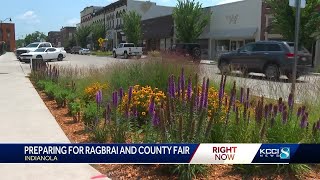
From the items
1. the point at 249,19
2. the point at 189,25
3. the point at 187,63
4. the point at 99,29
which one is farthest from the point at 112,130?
the point at 99,29

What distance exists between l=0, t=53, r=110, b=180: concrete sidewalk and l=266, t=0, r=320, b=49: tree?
60.0 feet

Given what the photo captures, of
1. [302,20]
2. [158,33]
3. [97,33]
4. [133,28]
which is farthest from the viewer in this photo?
[97,33]

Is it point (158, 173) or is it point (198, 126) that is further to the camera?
point (158, 173)

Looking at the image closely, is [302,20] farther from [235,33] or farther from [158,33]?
[158,33]

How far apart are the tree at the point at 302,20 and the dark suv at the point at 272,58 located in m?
7.02

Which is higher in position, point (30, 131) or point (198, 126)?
point (198, 126)

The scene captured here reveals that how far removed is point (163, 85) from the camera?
857 centimetres

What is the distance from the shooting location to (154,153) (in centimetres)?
318

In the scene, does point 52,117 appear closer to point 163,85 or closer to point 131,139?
point 163,85

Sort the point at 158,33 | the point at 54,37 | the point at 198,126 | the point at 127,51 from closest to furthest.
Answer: the point at 198,126, the point at 127,51, the point at 158,33, the point at 54,37

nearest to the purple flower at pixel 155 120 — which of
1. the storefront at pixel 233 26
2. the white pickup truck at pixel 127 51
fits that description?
the storefront at pixel 233 26

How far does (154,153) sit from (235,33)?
114 ft

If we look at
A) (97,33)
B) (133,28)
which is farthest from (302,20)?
(97,33)

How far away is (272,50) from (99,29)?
71.5m
